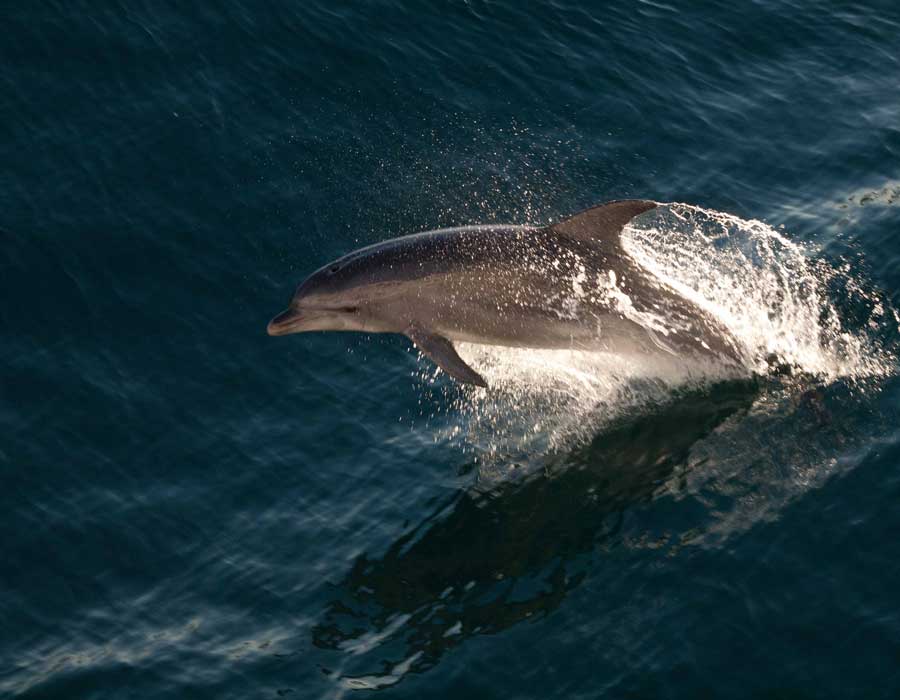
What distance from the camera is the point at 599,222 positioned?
13.5m

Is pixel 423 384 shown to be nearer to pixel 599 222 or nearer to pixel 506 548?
pixel 599 222

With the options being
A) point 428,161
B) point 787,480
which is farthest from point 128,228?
point 787,480

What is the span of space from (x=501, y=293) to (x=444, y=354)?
2.73 feet

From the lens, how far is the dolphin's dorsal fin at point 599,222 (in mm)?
13305

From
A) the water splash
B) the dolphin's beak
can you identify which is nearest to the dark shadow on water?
the water splash

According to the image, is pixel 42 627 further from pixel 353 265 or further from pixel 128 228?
pixel 128 228

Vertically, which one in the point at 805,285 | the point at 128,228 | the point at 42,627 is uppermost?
the point at 805,285

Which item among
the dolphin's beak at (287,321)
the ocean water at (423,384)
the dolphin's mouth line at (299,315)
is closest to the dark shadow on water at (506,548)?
the ocean water at (423,384)

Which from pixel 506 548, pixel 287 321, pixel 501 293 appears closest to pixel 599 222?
pixel 501 293

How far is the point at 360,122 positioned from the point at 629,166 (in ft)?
12.5

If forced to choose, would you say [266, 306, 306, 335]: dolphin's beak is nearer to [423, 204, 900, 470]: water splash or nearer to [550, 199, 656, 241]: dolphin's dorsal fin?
[423, 204, 900, 470]: water splash

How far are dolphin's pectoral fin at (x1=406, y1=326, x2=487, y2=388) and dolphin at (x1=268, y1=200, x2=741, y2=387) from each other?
0.01 metres

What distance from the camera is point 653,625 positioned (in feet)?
36.2

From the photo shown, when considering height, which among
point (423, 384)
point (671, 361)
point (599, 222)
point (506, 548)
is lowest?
point (423, 384)
